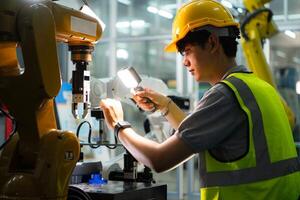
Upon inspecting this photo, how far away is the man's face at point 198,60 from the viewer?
2.05m

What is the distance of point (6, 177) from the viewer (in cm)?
187

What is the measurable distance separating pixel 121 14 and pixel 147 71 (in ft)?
3.90

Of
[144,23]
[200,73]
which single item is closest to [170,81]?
[144,23]

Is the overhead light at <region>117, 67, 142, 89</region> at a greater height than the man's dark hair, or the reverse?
the man's dark hair

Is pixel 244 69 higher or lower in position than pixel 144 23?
lower

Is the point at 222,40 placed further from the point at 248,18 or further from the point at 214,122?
the point at 248,18

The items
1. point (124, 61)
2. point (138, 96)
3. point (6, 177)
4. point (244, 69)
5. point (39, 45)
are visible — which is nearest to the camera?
point (39, 45)

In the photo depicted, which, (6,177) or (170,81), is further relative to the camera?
(170,81)

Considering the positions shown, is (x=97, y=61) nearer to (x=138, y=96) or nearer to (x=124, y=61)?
(x=124, y=61)

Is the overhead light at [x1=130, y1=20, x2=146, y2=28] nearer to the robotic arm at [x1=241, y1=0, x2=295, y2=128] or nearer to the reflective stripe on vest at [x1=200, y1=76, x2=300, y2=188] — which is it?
the robotic arm at [x1=241, y1=0, x2=295, y2=128]

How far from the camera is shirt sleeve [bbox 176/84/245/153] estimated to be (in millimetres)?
1832

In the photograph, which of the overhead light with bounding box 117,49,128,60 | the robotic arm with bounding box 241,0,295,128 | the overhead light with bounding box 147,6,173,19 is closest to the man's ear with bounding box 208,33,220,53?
the robotic arm with bounding box 241,0,295,128

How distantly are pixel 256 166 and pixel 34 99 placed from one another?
2.89 feet

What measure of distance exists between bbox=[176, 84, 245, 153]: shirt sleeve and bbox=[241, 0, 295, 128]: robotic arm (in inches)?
117
